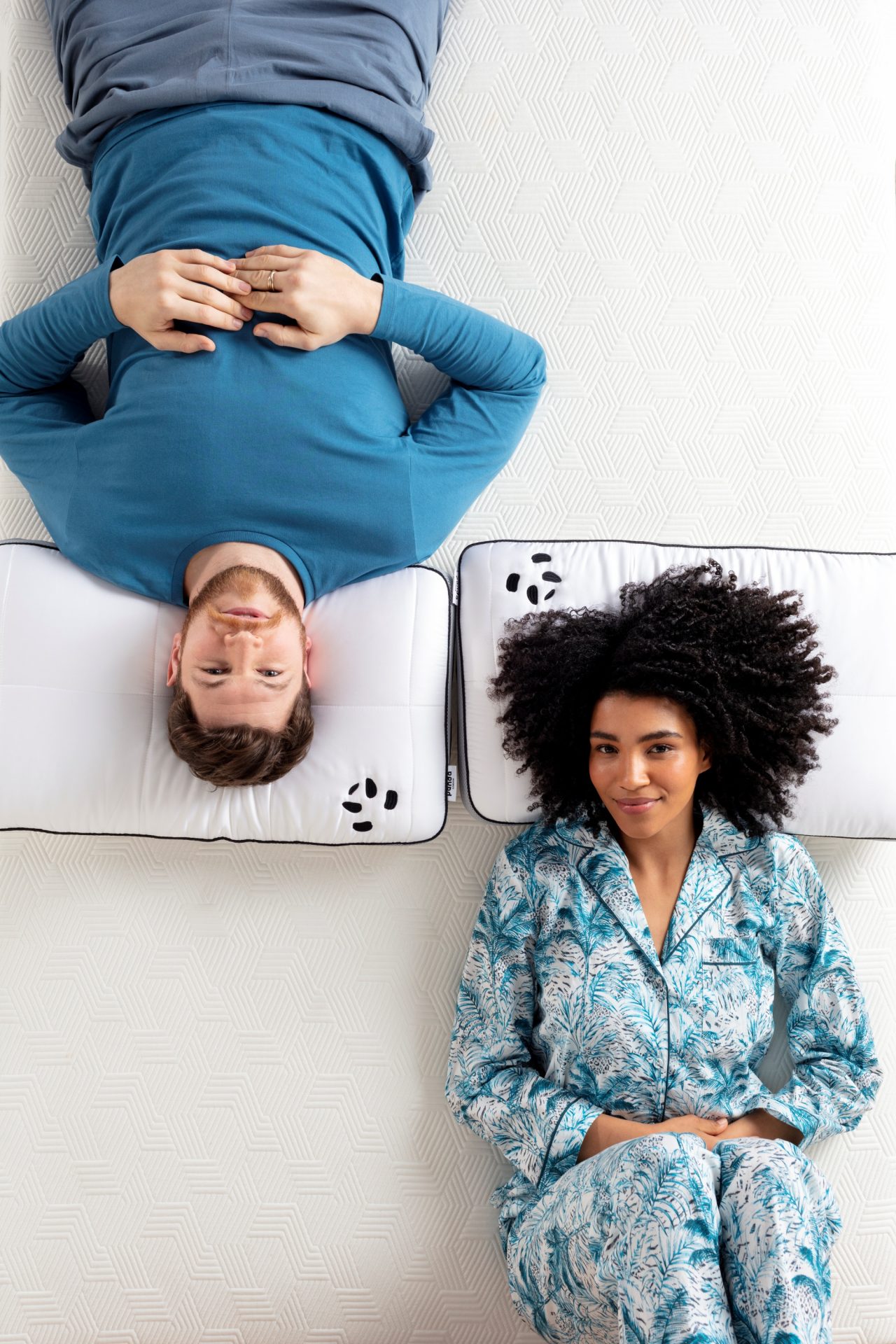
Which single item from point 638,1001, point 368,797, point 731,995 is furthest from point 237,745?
point 731,995

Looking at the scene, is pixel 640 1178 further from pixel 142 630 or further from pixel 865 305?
pixel 865 305

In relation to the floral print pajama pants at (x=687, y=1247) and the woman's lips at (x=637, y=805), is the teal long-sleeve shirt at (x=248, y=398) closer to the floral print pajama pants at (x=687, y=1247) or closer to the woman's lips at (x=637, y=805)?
the woman's lips at (x=637, y=805)

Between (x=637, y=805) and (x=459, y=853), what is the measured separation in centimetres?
34

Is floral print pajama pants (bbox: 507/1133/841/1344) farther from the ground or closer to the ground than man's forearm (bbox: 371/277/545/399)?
closer to the ground

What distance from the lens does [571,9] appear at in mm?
1587

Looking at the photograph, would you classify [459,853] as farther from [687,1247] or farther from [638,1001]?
[687,1247]

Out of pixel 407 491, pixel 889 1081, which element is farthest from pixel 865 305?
pixel 889 1081

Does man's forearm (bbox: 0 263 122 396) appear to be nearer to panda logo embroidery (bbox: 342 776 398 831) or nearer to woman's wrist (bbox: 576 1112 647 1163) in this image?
panda logo embroidery (bbox: 342 776 398 831)

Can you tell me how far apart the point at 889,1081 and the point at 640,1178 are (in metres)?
0.60

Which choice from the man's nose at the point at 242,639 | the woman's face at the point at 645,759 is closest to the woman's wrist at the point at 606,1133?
the woman's face at the point at 645,759

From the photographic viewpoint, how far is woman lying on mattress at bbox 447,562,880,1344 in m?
1.27

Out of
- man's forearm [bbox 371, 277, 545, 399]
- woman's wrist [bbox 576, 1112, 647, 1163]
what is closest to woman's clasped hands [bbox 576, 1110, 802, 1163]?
woman's wrist [bbox 576, 1112, 647, 1163]

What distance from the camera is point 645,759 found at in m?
1.27

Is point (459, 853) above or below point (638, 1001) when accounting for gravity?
above
